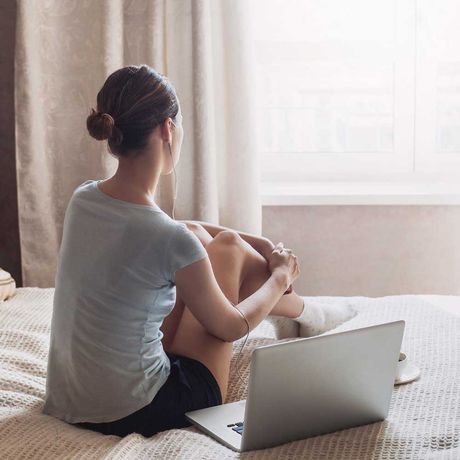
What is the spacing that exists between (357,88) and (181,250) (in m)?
1.91

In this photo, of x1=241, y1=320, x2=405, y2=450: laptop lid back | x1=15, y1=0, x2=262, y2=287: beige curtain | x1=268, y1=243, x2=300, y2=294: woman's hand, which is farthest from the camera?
x1=15, y1=0, x2=262, y2=287: beige curtain

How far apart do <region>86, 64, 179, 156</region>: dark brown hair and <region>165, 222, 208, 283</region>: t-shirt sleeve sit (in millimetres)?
186

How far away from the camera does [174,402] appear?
157cm

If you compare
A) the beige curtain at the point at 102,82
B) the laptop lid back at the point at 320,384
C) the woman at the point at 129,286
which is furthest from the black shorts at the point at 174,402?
the beige curtain at the point at 102,82

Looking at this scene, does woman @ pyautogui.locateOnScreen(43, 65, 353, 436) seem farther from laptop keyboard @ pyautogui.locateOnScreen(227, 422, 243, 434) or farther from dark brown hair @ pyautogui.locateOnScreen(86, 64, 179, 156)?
laptop keyboard @ pyautogui.locateOnScreen(227, 422, 243, 434)

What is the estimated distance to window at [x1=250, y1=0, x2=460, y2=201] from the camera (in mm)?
3152

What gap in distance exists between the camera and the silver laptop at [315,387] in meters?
1.36

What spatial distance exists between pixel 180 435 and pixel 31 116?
1.76 metres

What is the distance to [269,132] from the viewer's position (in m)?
3.26

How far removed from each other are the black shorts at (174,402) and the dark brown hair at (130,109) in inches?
17.0

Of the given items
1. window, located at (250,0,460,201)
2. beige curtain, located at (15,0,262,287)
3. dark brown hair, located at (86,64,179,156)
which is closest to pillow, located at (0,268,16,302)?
beige curtain, located at (15,0,262,287)

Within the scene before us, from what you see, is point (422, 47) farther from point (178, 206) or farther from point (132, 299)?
point (132, 299)

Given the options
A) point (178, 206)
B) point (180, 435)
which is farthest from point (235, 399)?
point (178, 206)

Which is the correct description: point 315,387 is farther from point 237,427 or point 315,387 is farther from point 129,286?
point 129,286
